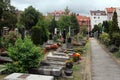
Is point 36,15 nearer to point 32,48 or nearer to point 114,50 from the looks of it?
point 114,50

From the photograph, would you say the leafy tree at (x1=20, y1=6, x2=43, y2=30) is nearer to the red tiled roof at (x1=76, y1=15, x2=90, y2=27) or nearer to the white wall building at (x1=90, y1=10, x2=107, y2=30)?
the red tiled roof at (x1=76, y1=15, x2=90, y2=27)

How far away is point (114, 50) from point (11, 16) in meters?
30.7

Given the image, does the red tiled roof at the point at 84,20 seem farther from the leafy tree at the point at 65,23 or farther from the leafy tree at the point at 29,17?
the leafy tree at the point at 29,17

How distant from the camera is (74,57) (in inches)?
905

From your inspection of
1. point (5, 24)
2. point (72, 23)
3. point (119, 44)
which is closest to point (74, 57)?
point (119, 44)

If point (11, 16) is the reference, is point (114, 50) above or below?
below

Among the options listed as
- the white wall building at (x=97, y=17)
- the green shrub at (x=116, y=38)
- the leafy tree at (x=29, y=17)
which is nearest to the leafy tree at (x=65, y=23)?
the leafy tree at (x=29, y=17)

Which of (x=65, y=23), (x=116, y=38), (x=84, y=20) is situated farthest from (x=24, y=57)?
(x=84, y=20)

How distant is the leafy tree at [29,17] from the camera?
71.3 meters

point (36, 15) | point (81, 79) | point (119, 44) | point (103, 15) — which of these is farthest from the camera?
point (103, 15)

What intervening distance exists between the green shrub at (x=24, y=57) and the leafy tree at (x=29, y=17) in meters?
55.8

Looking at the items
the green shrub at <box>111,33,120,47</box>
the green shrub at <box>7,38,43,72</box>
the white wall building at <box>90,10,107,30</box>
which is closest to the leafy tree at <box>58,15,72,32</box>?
the green shrub at <box>111,33,120,47</box>

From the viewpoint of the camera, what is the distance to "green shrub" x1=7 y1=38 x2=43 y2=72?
15.3 m

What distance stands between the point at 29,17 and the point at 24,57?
56.3 m
